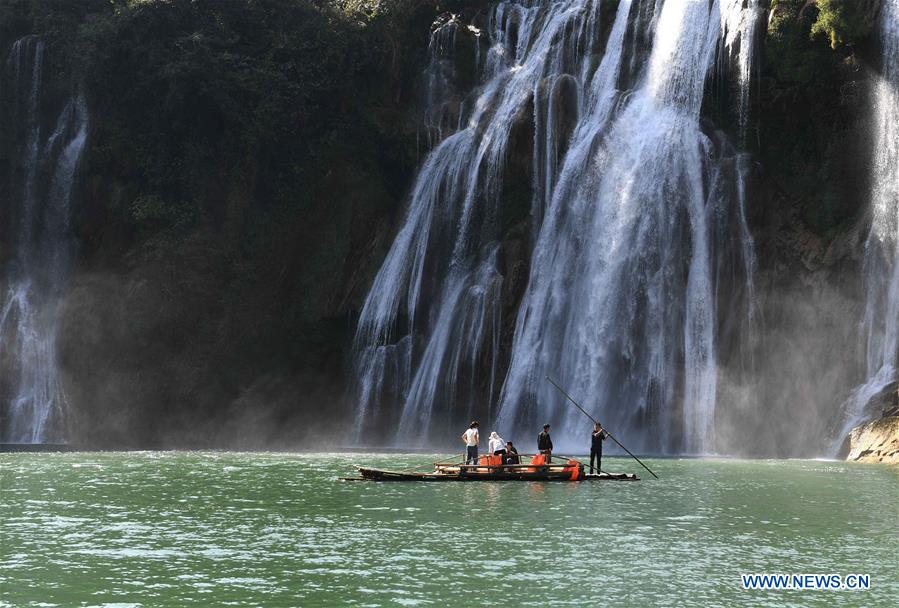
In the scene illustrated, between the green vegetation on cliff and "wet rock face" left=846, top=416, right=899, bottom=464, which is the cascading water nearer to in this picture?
the green vegetation on cliff

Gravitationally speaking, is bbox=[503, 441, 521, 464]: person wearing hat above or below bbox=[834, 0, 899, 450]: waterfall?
below

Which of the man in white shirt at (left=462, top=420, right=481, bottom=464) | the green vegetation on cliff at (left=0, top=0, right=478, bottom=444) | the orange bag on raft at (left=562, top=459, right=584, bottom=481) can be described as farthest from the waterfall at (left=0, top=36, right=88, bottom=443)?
the orange bag on raft at (left=562, top=459, right=584, bottom=481)

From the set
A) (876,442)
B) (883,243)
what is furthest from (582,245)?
(876,442)

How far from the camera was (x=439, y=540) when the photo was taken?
21250 millimetres

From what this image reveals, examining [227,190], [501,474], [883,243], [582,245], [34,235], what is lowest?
[501,474]

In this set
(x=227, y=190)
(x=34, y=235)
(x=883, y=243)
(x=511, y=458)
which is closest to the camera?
(x=511, y=458)

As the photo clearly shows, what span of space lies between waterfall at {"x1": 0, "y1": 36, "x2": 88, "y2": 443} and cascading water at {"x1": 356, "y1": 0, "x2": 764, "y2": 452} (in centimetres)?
1604

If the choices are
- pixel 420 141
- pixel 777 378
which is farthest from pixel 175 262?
pixel 777 378

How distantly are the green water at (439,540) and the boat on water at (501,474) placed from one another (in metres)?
0.44

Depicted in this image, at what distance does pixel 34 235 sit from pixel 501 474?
120ft

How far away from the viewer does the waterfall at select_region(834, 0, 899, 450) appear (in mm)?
41438

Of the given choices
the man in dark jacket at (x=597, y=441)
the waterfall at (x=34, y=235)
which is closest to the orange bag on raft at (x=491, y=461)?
the man in dark jacket at (x=597, y=441)

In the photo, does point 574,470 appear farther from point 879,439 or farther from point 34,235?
point 34,235

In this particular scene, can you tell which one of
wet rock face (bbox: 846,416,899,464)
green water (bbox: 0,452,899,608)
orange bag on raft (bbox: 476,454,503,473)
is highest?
wet rock face (bbox: 846,416,899,464)
